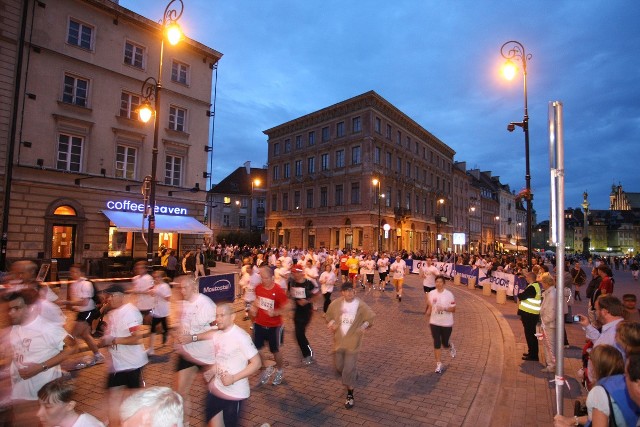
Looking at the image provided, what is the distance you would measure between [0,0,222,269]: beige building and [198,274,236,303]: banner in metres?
7.76

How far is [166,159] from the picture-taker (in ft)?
83.8

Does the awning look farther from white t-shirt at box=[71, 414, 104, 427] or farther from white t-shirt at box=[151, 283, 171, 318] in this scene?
white t-shirt at box=[71, 414, 104, 427]

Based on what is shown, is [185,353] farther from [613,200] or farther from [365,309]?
[613,200]

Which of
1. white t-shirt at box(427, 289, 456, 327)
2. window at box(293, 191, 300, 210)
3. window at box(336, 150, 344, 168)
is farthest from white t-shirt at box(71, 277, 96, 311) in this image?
window at box(293, 191, 300, 210)

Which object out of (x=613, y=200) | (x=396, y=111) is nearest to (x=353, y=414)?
(x=396, y=111)

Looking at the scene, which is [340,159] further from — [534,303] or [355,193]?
[534,303]

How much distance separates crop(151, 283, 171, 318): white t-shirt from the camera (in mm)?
8648

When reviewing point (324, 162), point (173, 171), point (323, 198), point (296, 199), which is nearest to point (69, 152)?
point (173, 171)

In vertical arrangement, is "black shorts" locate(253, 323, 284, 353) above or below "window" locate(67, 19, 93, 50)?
below

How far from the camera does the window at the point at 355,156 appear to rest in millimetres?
45031

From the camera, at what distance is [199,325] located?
518 cm

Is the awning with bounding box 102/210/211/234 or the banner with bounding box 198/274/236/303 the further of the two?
the awning with bounding box 102/210/211/234

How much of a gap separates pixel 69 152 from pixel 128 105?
4.61 meters

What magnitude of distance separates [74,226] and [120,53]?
10.6 meters
